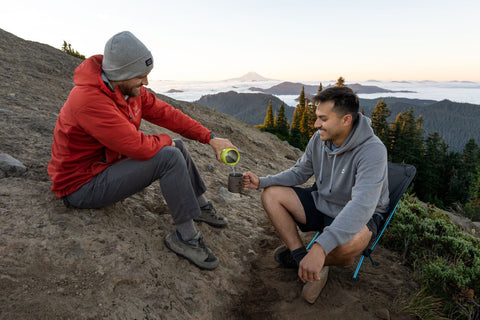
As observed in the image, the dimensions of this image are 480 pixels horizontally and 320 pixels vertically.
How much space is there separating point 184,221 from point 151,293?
2.61 ft

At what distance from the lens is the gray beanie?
2.74m

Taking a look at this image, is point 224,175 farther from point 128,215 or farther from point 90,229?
point 90,229

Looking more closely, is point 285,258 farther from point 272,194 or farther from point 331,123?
point 331,123

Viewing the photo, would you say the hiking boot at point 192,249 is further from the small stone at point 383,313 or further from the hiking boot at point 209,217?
the small stone at point 383,313

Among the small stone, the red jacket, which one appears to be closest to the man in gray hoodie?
the small stone

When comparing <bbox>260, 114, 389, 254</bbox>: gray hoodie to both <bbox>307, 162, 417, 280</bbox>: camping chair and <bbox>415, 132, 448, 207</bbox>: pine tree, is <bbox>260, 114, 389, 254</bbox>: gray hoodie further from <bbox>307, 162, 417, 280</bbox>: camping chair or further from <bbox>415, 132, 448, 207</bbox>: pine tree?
<bbox>415, 132, 448, 207</bbox>: pine tree

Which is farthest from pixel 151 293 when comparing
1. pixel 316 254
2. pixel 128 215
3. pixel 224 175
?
pixel 224 175

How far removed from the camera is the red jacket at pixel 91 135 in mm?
2699

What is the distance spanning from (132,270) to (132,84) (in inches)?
74.3

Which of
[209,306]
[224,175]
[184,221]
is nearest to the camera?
[209,306]

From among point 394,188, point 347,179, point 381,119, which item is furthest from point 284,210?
point 381,119

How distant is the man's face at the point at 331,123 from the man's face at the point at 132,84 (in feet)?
6.51

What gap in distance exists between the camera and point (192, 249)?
3.39 meters

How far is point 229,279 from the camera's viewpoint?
3.54 metres
